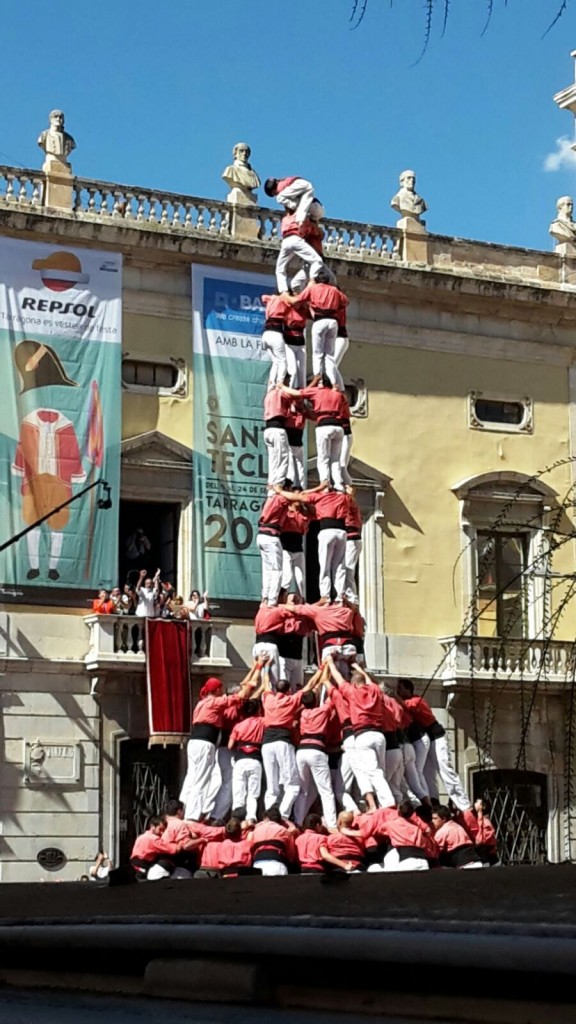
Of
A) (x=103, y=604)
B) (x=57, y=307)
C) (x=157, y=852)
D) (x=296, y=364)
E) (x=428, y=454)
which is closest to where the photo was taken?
(x=157, y=852)

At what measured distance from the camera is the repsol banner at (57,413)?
93.7 ft

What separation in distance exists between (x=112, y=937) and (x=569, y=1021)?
1.04 meters

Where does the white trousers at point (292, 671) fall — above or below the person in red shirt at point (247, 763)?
above

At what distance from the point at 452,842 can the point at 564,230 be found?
63.0 feet

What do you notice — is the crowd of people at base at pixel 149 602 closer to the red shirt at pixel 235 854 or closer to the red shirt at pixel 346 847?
the red shirt at pixel 235 854

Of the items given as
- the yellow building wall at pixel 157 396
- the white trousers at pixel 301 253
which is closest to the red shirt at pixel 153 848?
the white trousers at pixel 301 253

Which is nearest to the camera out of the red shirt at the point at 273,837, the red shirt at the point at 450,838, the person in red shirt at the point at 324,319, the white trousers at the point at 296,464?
the red shirt at the point at 273,837

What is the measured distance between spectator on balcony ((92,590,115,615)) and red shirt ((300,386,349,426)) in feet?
30.9

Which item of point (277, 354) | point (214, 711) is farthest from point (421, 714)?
point (277, 354)

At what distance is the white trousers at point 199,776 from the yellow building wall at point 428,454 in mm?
12621

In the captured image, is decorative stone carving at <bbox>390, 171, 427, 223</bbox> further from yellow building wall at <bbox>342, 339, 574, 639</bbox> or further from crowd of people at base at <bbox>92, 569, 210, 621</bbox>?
crowd of people at base at <bbox>92, 569, 210, 621</bbox>

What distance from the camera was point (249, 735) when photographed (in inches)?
754

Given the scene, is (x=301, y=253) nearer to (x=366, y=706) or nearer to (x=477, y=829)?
(x=366, y=706)

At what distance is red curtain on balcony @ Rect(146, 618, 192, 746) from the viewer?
28.7 m
